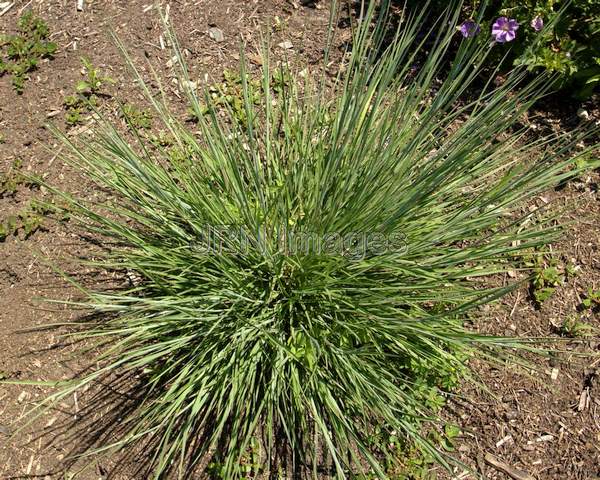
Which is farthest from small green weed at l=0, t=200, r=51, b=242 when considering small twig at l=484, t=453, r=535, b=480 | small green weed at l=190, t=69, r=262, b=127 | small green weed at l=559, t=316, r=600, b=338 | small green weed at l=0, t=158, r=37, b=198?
small green weed at l=559, t=316, r=600, b=338

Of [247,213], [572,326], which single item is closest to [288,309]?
[247,213]

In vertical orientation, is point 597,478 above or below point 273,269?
below

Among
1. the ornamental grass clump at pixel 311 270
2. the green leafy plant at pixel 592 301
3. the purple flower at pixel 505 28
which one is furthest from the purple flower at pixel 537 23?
the green leafy plant at pixel 592 301

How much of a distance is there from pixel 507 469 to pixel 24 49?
135 inches

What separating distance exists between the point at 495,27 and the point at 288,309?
173cm

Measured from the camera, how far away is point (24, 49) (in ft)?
10.2

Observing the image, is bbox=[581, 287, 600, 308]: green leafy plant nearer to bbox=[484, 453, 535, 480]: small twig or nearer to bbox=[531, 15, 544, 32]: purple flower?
bbox=[484, 453, 535, 480]: small twig

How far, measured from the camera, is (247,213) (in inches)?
74.4

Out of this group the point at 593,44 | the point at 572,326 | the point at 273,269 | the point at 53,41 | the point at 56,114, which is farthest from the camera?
the point at 53,41

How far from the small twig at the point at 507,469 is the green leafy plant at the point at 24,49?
124 inches

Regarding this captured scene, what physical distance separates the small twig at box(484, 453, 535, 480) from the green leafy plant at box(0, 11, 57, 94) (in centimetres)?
315

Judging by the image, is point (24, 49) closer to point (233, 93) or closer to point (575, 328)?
point (233, 93)

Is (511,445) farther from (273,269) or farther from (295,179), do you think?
(295,179)

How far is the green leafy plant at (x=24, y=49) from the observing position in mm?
3055
